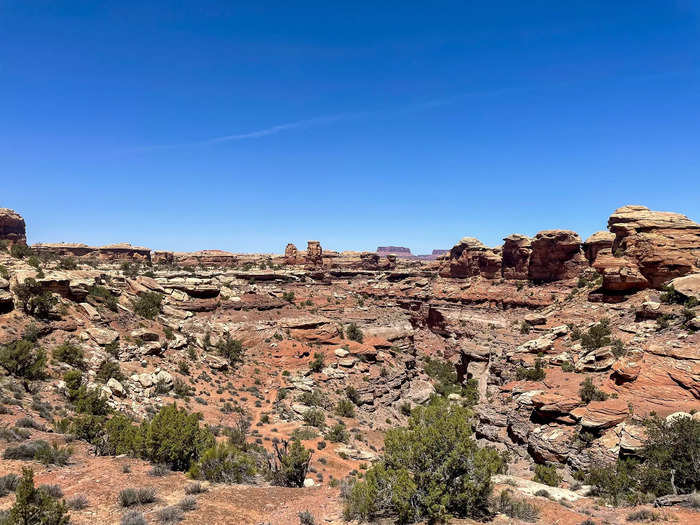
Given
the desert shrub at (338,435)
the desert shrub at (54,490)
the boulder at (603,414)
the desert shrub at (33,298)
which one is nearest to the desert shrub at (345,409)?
the desert shrub at (338,435)

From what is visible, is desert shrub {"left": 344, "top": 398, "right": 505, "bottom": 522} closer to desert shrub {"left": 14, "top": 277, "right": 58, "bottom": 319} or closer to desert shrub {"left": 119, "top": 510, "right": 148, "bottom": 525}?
desert shrub {"left": 119, "top": 510, "right": 148, "bottom": 525}

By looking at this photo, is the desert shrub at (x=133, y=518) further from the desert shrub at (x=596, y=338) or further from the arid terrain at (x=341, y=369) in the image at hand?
the desert shrub at (x=596, y=338)

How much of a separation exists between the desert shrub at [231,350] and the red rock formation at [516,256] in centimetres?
4320

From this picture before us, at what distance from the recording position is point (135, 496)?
31.0ft

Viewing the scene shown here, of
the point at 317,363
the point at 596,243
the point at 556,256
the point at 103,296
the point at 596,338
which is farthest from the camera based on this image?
the point at 556,256

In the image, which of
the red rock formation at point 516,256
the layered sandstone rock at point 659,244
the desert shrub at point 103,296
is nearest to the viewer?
the layered sandstone rock at point 659,244

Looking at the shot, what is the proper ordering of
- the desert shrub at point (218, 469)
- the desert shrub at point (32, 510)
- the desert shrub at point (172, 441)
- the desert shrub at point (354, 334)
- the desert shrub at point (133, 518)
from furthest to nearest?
1. the desert shrub at point (354, 334)
2. the desert shrub at point (172, 441)
3. the desert shrub at point (218, 469)
4. the desert shrub at point (133, 518)
5. the desert shrub at point (32, 510)

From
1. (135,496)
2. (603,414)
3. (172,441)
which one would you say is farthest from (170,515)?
(603,414)

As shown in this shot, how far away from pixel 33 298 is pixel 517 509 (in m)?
28.1

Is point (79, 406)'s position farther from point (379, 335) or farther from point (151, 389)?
point (379, 335)

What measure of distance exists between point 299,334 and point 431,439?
28.8 meters

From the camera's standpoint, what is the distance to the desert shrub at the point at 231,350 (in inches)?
1302

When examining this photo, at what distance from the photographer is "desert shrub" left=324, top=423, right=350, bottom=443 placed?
23594 mm

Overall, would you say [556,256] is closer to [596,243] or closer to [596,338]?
[596,243]
